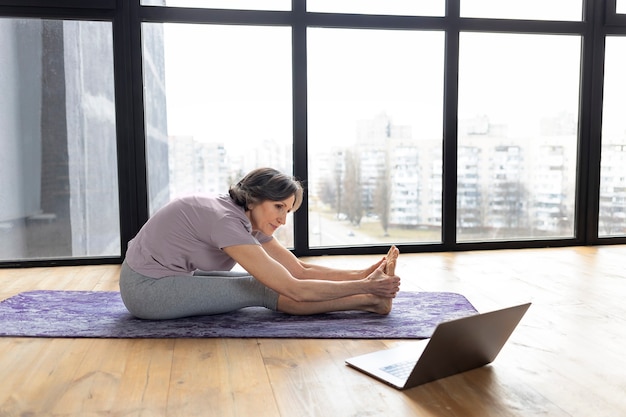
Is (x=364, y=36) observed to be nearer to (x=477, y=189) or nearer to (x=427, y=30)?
(x=427, y=30)

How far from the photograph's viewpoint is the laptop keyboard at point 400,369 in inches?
66.1

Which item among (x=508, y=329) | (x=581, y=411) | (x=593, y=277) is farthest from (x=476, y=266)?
(x=581, y=411)

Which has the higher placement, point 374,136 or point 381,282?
point 374,136

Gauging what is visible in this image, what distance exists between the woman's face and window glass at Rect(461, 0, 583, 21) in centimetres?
244

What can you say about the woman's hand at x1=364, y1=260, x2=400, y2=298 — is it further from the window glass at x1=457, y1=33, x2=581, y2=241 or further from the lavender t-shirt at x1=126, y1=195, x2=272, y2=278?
the window glass at x1=457, y1=33, x2=581, y2=241

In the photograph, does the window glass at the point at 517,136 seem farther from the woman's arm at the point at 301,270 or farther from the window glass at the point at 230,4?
the woman's arm at the point at 301,270

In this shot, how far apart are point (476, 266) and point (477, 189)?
84 cm

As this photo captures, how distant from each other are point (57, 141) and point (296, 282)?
218cm

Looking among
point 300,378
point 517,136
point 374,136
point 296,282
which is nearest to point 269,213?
point 296,282

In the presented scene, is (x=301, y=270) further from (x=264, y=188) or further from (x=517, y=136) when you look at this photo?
(x=517, y=136)

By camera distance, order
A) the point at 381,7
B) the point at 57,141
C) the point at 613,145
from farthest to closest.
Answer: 1. the point at 613,145
2. the point at 381,7
3. the point at 57,141

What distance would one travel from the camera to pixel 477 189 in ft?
13.6

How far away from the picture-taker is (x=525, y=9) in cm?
412

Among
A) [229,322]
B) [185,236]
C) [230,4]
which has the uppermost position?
[230,4]
